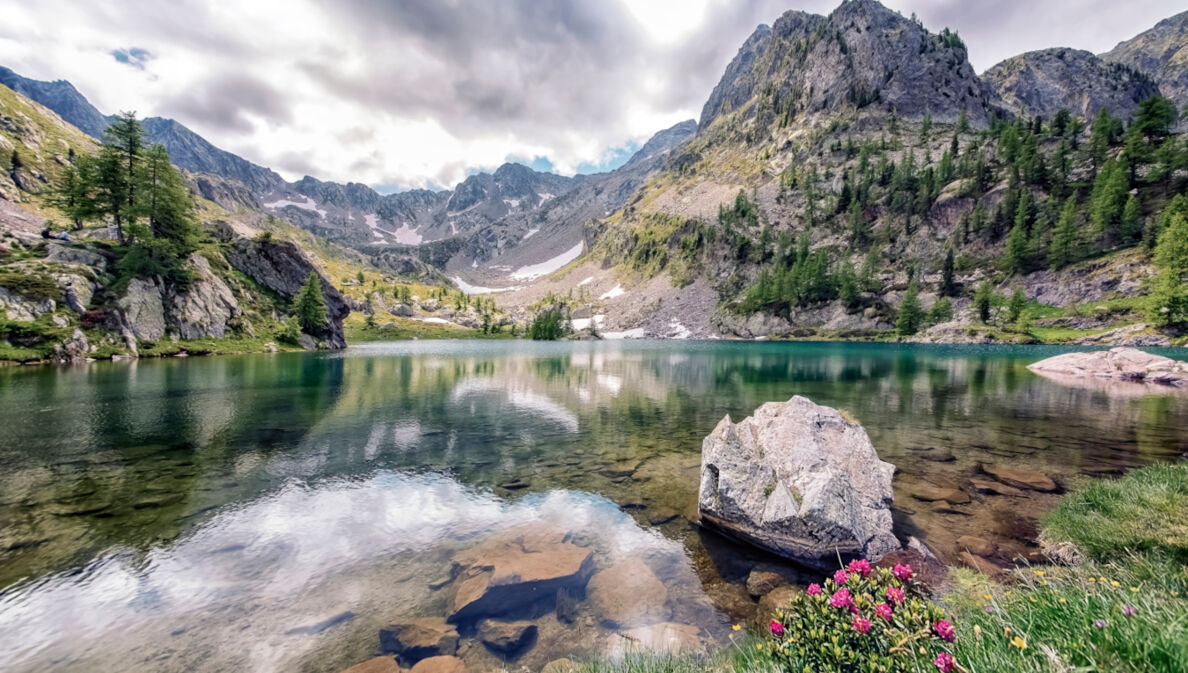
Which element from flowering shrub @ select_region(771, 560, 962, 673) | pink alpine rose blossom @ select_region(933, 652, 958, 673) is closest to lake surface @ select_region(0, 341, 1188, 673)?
flowering shrub @ select_region(771, 560, 962, 673)

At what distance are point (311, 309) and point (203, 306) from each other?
2867 cm

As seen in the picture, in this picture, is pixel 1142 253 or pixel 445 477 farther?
pixel 1142 253

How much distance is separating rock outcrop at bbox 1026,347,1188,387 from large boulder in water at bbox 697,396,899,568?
54.9 meters

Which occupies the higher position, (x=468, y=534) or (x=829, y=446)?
(x=829, y=446)

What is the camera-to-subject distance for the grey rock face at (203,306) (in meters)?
79.2

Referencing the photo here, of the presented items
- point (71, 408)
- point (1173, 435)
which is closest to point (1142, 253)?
point (1173, 435)

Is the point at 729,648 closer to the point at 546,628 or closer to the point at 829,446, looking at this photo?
the point at 546,628

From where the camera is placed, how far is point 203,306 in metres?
83.5

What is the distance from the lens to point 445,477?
2039 cm

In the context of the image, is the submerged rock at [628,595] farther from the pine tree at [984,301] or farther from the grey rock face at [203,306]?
the pine tree at [984,301]

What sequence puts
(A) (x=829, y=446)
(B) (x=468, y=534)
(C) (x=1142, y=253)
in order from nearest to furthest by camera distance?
1. (B) (x=468, y=534)
2. (A) (x=829, y=446)
3. (C) (x=1142, y=253)

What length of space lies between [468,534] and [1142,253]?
180067 mm

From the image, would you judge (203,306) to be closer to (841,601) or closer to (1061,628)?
(841,601)

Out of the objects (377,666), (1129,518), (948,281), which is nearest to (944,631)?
(377,666)
